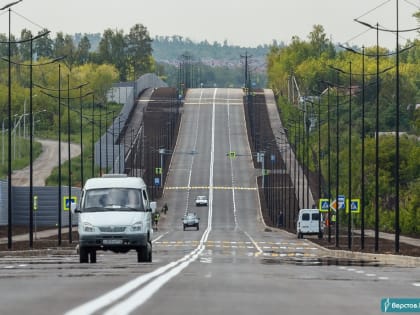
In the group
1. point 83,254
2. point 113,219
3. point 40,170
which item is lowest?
point 83,254

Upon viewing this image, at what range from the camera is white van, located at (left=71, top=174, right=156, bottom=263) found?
41.0 meters

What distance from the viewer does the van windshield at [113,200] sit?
4162cm

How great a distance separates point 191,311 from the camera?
1541cm

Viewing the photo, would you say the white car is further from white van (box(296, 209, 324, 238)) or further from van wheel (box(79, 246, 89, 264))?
van wheel (box(79, 246, 89, 264))

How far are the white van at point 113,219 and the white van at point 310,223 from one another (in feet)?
209

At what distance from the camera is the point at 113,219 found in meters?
41.2

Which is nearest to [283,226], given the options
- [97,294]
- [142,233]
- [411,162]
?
[411,162]

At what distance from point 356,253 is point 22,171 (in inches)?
4670

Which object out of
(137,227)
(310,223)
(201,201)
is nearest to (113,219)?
(137,227)

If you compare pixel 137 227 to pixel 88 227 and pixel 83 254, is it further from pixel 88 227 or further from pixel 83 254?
pixel 83 254

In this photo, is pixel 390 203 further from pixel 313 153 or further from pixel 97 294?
pixel 97 294

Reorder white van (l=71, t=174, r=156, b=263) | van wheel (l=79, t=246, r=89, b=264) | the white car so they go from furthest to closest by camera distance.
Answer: the white car < white van (l=71, t=174, r=156, b=263) < van wheel (l=79, t=246, r=89, b=264)

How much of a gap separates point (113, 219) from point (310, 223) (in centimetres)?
6615

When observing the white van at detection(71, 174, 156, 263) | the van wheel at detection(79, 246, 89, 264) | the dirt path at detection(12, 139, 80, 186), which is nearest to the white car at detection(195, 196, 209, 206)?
the dirt path at detection(12, 139, 80, 186)
